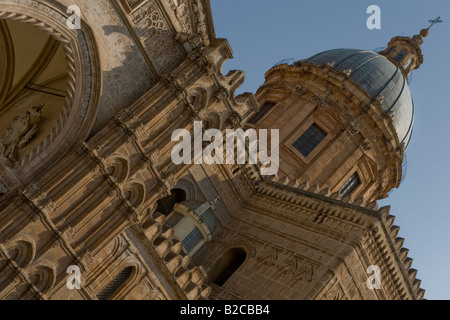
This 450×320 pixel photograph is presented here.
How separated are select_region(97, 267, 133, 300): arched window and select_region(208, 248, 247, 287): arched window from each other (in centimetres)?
659

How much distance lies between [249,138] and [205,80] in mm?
7433

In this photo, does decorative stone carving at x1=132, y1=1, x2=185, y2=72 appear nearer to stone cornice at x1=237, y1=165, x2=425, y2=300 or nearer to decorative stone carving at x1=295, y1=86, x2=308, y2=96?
stone cornice at x1=237, y1=165, x2=425, y2=300

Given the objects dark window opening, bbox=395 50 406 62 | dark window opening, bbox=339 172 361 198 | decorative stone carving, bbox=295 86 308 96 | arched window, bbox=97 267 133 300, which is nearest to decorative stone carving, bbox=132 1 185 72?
arched window, bbox=97 267 133 300

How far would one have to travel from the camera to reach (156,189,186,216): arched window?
21.3m

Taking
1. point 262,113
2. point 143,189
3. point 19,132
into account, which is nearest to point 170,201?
point 143,189

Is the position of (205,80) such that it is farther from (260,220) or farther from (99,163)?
(260,220)

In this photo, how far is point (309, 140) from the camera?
100ft

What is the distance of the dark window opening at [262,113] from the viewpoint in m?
31.5

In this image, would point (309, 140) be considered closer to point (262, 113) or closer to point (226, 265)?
point (262, 113)

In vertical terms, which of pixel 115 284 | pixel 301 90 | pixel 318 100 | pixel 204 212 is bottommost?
pixel 115 284

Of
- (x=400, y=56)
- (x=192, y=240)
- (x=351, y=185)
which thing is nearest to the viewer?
(x=192, y=240)

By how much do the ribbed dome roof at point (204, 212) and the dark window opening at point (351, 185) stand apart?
41.9 ft

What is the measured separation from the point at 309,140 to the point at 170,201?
39.4ft
